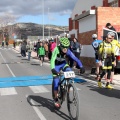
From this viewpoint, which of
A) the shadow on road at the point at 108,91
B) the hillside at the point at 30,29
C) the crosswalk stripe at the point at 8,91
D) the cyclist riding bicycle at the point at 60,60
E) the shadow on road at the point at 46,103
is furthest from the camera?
the hillside at the point at 30,29

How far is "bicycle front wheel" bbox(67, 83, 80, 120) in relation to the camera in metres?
6.49

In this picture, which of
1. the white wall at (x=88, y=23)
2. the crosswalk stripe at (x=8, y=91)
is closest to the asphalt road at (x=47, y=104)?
the crosswalk stripe at (x=8, y=91)

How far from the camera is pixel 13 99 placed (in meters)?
9.55

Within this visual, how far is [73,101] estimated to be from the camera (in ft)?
21.9

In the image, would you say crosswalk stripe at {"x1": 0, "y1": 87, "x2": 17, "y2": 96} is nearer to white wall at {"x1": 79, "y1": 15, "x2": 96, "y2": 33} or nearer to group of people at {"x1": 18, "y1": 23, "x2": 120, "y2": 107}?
group of people at {"x1": 18, "y1": 23, "x2": 120, "y2": 107}

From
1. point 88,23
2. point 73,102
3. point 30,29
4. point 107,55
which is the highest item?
point 30,29

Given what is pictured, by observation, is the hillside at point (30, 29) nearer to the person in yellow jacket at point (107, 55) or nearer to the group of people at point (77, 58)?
the group of people at point (77, 58)

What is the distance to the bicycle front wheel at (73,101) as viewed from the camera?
6.49 meters

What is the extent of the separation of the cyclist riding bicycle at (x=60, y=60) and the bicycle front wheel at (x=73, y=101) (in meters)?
0.58

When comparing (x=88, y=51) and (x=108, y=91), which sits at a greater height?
(x=88, y=51)

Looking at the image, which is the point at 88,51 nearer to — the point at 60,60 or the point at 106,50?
the point at 106,50

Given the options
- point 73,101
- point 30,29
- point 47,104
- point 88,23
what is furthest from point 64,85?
point 30,29

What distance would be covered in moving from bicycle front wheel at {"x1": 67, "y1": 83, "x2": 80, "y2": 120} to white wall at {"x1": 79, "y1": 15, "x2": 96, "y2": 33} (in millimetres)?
13962

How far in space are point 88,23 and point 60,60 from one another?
48.2 feet
